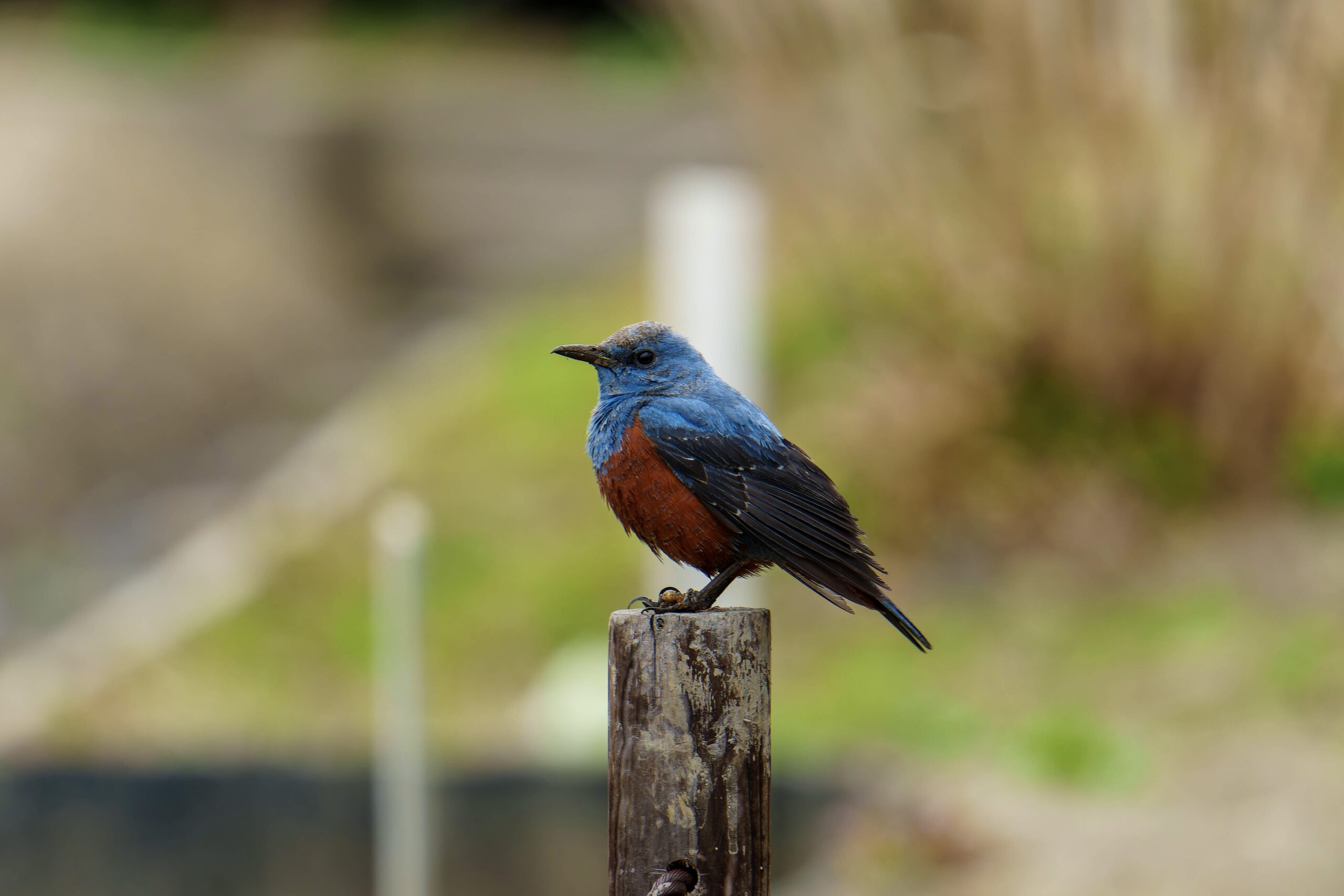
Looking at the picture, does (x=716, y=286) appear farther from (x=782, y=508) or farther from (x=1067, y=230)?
(x=782, y=508)

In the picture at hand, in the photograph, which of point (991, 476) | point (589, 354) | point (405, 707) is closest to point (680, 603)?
point (589, 354)

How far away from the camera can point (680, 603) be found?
2.69 m

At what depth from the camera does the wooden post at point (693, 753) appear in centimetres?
Result: 249

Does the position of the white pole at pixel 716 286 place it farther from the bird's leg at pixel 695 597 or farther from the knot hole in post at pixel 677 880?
the knot hole in post at pixel 677 880

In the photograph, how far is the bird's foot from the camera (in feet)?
8.59

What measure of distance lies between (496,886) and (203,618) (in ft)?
12.3

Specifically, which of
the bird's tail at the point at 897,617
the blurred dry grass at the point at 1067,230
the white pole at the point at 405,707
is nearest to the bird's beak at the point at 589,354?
the bird's tail at the point at 897,617

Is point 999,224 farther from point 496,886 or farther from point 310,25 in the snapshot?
point 310,25

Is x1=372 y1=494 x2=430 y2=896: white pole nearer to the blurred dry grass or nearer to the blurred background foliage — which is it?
the blurred background foliage

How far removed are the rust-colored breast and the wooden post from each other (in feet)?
1.23

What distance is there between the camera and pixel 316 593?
28.6 feet

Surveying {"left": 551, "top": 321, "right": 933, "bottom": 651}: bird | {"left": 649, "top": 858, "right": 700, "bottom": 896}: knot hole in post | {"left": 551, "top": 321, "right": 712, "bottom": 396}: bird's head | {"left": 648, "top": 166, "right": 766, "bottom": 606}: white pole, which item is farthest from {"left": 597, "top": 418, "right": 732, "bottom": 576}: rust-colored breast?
{"left": 648, "top": 166, "right": 766, "bottom": 606}: white pole

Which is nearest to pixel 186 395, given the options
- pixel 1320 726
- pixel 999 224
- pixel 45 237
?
pixel 45 237

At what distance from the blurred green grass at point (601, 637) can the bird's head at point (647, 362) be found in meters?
3.31
